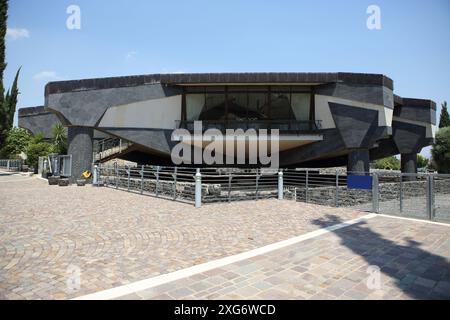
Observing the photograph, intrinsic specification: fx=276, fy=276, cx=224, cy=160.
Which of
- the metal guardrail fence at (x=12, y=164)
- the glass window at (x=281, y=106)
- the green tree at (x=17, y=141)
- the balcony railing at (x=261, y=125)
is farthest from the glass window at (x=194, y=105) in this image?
the green tree at (x=17, y=141)

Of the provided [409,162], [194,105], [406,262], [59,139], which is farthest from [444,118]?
[59,139]

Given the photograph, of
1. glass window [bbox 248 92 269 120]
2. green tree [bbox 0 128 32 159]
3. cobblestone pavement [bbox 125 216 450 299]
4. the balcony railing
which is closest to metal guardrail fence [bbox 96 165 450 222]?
cobblestone pavement [bbox 125 216 450 299]

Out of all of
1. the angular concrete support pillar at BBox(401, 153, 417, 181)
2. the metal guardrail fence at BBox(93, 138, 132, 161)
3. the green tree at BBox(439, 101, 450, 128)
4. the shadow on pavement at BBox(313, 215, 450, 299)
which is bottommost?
the shadow on pavement at BBox(313, 215, 450, 299)

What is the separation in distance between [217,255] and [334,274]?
6.90 feet

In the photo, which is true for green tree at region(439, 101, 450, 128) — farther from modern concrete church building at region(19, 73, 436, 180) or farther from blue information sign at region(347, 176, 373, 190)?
blue information sign at region(347, 176, 373, 190)

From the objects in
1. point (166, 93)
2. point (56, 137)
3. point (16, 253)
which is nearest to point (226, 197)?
point (16, 253)

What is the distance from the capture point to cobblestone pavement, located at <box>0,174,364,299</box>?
13.5 feet

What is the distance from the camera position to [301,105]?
953 inches

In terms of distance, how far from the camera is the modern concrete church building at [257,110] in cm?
2089

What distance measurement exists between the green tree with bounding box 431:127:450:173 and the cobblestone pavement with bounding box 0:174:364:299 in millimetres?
26806

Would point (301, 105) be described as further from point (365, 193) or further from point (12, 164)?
point (12, 164)

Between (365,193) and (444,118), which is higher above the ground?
(444,118)
